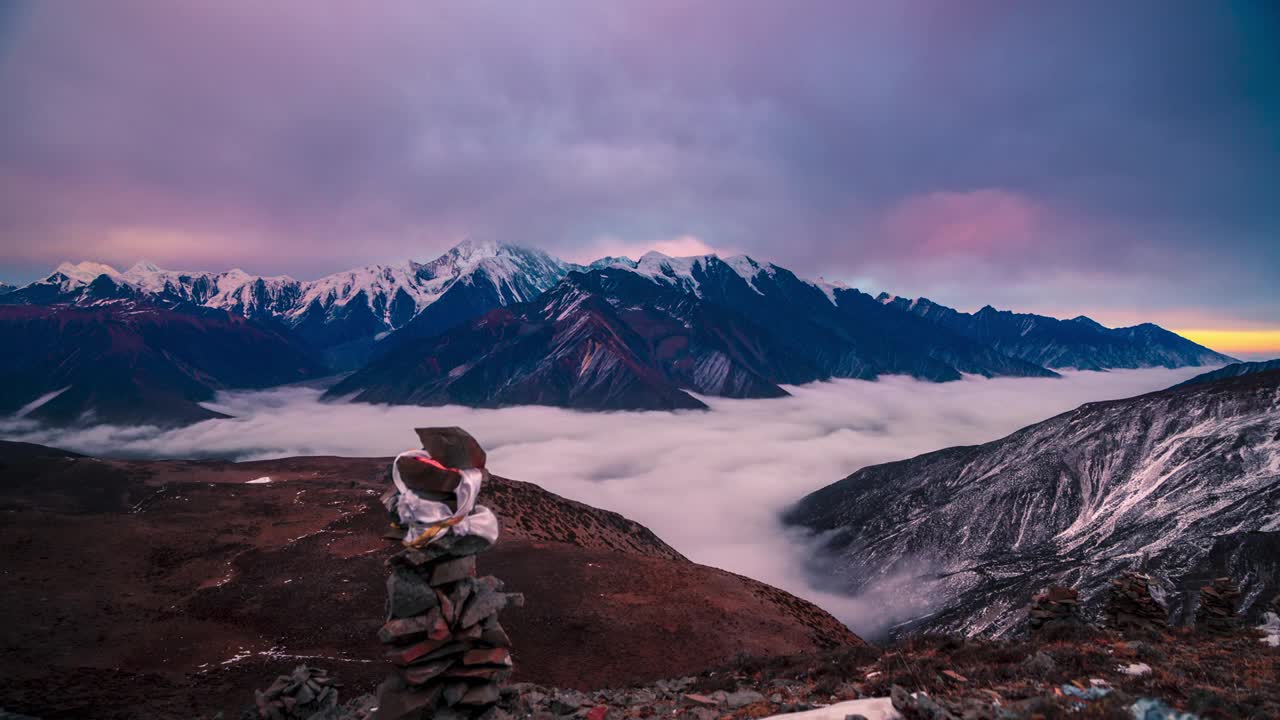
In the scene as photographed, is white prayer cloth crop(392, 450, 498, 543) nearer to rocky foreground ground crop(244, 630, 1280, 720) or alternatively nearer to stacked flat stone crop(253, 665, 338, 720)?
rocky foreground ground crop(244, 630, 1280, 720)

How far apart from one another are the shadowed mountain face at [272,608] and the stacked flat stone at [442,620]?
60.7ft

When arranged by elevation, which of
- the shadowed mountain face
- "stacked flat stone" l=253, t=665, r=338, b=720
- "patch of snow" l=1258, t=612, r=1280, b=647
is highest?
"patch of snow" l=1258, t=612, r=1280, b=647

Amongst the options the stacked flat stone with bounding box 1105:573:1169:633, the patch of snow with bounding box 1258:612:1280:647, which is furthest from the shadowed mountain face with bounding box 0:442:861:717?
the patch of snow with bounding box 1258:612:1280:647

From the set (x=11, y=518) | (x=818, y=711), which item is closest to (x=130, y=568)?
(x=11, y=518)

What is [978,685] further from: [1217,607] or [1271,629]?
[1217,607]

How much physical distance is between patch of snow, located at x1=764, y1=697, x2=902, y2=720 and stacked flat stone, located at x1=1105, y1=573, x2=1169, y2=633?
24408 mm

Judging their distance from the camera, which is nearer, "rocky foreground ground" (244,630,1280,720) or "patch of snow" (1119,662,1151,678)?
"rocky foreground ground" (244,630,1280,720)

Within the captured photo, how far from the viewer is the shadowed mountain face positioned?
27.6 m

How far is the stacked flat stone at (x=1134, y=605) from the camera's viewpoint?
27.2 m

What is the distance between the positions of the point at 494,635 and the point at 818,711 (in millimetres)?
7386

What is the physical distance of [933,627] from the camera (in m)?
82.1

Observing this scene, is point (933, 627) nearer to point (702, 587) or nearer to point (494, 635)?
point (702, 587)

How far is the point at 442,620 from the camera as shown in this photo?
11.9 metres

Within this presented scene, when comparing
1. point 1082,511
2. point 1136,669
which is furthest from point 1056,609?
point 1082,511
